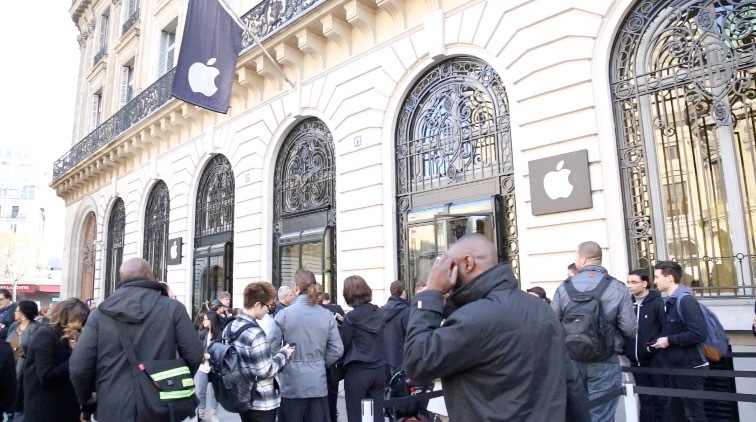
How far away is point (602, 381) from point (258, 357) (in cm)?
277

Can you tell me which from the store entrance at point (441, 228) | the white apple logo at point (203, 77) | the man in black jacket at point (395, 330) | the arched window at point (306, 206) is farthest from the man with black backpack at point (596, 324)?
the white apple logo at point (203, 77)

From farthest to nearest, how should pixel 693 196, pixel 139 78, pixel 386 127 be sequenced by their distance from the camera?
pixel 139 78 → pixel 386 127 → pixel 693 196

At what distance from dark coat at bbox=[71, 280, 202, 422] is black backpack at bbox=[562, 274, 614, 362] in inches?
114

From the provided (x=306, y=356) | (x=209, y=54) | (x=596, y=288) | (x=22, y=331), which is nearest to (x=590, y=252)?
(x=596, y=288)

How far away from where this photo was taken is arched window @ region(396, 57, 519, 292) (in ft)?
26.8

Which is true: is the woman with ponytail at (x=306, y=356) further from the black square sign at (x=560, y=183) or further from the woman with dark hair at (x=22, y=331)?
the black square sign at (x=560, y=183)

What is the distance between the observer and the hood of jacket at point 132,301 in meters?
3.52

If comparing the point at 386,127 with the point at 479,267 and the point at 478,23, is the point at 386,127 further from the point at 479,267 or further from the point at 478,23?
the point at 479,267

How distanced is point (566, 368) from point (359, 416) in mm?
3498

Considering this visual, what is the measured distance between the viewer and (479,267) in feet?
7.08

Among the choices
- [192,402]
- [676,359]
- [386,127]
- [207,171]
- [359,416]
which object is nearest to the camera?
A: [192,402]

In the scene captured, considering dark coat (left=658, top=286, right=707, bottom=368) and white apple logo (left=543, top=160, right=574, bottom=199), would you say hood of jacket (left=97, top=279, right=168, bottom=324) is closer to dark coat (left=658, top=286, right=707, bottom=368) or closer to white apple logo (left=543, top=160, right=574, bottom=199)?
dark coat (left=658, top=286, right=707, bottom=368)

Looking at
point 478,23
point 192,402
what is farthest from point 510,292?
point 478,23

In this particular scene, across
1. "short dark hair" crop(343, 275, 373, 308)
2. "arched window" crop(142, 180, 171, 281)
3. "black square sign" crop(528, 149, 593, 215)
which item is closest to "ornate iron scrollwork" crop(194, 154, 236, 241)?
"arched window" crop(142, 180, 171, 281)
